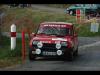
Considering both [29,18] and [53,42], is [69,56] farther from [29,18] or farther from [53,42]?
[29,18]

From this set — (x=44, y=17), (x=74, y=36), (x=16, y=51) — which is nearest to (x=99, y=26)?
(x=74, y=36)

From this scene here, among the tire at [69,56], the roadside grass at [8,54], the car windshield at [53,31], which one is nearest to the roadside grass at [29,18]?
the car windshield at [53,31]

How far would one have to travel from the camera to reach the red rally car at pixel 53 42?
12875 mm

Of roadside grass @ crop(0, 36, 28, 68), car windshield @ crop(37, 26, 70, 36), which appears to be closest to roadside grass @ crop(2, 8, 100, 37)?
car windshield @ crop(37, 26, 70, 36)

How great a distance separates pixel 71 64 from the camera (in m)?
12.6

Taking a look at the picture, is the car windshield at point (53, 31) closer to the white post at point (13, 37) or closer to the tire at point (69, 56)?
the tire at point (69, 56)

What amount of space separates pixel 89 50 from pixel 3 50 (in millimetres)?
2778

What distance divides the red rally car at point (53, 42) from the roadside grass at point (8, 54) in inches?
19.4

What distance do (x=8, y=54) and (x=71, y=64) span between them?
1922mm

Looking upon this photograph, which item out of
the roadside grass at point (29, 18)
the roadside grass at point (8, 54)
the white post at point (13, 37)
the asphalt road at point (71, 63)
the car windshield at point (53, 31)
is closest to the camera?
the asphalt road at point (71, 63)

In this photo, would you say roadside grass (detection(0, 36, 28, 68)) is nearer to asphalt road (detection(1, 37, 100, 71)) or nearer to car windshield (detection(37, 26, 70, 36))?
asphalt road (detection(1, 37, 100, 71))

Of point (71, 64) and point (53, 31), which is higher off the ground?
point (53, 31)

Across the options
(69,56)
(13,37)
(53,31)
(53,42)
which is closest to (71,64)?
(69,56)

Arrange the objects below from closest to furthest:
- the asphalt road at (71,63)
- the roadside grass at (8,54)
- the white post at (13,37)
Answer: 1. the asphalt road at (71,63)
2. the roadside grass at (8,54)
3. the white post at (13,37)
